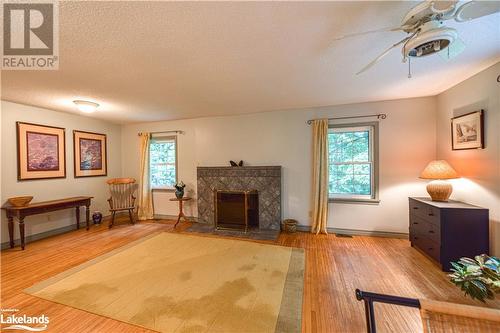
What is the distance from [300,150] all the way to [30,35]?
3866 mm

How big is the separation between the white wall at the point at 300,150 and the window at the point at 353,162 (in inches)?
5.7

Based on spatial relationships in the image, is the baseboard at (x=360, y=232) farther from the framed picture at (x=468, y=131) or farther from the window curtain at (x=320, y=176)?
the framed picture at (x=468, y=131)

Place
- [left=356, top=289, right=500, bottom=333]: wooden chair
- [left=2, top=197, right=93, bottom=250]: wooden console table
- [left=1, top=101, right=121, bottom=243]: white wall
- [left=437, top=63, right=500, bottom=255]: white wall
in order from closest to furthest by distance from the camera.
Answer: [left=356, top=289, right=500, bottom=333]: wooden chair → [left=437, top=63, right=500, bottom=255]: white wall → [left=2, top=197, right=93, bottom=250]: wooden console table → [left=1, top=101, right=121, bottom=243]: white wall

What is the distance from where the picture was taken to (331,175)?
13.1ft

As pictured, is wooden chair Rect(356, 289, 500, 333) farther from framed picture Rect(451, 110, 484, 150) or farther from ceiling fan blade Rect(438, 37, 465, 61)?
framed picture Rect(451, 110, 484, 150)

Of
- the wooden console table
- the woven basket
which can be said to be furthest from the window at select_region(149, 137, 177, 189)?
the woven basket

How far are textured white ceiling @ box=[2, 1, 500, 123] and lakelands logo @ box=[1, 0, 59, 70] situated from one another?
8 centimetres

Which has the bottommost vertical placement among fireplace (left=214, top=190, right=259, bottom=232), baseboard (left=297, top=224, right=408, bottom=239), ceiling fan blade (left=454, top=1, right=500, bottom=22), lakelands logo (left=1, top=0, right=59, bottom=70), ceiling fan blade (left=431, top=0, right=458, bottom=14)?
baseboard (left=297, top=224, right=408, bottom=239)

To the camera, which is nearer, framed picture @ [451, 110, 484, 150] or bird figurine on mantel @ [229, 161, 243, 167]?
framed picture @ [451, 110, 484, 150]

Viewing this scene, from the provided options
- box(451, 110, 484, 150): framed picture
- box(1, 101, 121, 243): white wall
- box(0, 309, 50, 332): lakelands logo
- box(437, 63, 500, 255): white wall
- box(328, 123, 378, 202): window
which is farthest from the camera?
box(328, 123, 378, 202): window

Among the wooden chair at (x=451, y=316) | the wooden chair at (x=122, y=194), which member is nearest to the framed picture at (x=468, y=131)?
the wooden chair at (x=451, y=316)

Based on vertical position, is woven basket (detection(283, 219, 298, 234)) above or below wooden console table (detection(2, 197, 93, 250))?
below

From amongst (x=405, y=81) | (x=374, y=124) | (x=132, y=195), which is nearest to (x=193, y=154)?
(x=132, y=195)

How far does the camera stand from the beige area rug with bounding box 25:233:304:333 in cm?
172
